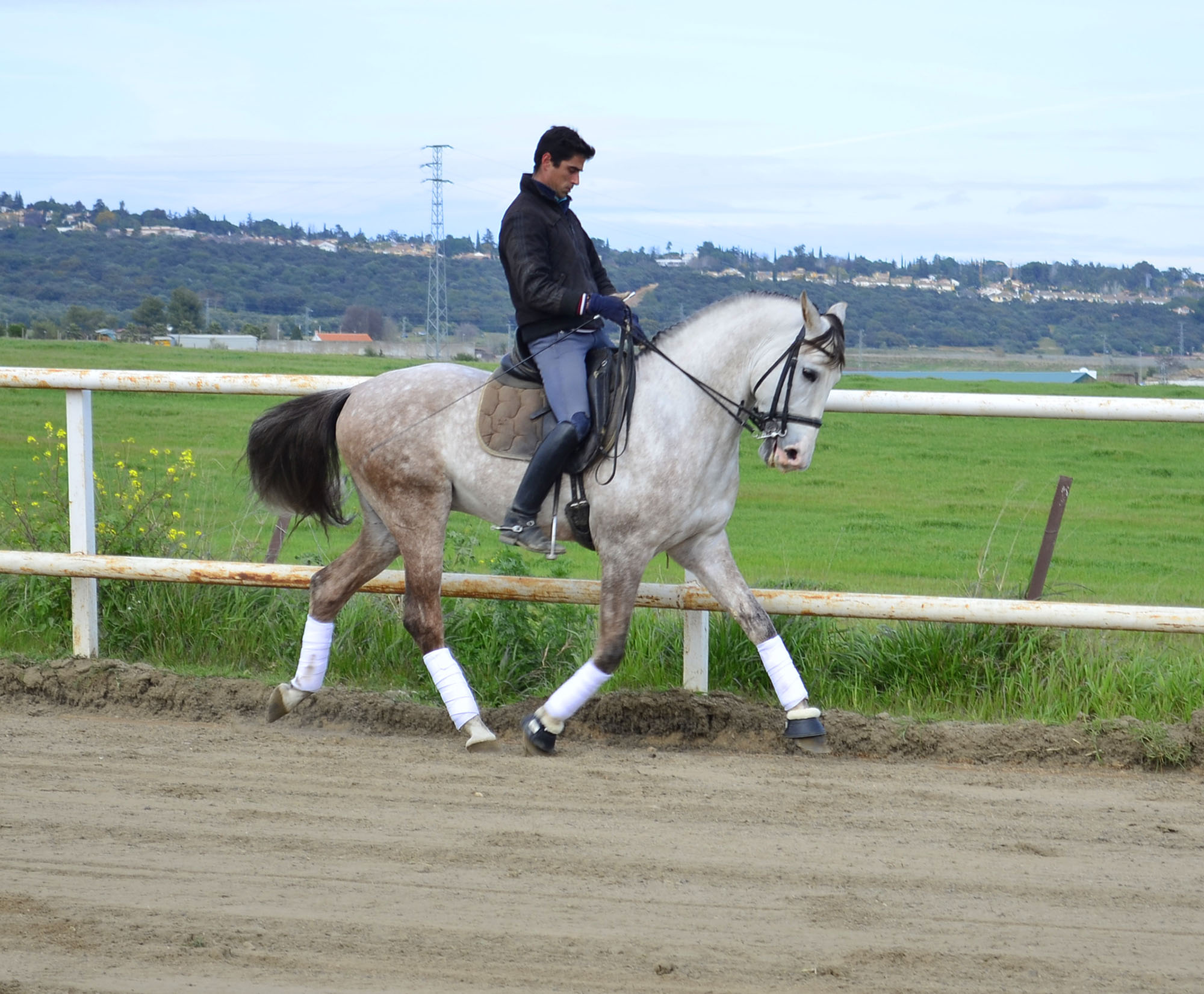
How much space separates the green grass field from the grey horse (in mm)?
717

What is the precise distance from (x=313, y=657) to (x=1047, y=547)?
3.64 meters

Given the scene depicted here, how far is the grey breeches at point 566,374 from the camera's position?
5113 millimetres

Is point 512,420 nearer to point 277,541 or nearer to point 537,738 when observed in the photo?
point 537,738

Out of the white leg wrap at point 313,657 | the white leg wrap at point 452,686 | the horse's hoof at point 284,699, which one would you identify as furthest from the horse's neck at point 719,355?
the horse's hoof at point 284,699

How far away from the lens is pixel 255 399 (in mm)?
25859

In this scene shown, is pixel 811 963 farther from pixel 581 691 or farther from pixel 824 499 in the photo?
pixel 824 499

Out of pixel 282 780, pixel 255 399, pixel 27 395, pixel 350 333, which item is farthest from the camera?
pixel 350 333

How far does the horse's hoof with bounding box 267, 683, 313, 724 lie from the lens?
18.9 feet

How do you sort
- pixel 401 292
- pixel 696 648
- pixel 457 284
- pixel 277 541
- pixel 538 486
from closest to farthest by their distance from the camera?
pixel 538 486 < pixel 696 648 < pixel 277 541 < pixel 457 284 < pixel 401 292

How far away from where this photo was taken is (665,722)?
5.64 metres

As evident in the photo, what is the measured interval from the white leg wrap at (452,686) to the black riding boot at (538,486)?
2.16 ft

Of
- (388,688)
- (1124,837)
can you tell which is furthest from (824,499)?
(1124,837)

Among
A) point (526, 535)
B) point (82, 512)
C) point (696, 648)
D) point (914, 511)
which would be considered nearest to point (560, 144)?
point (526, 535)

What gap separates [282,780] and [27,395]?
21.0 meters
